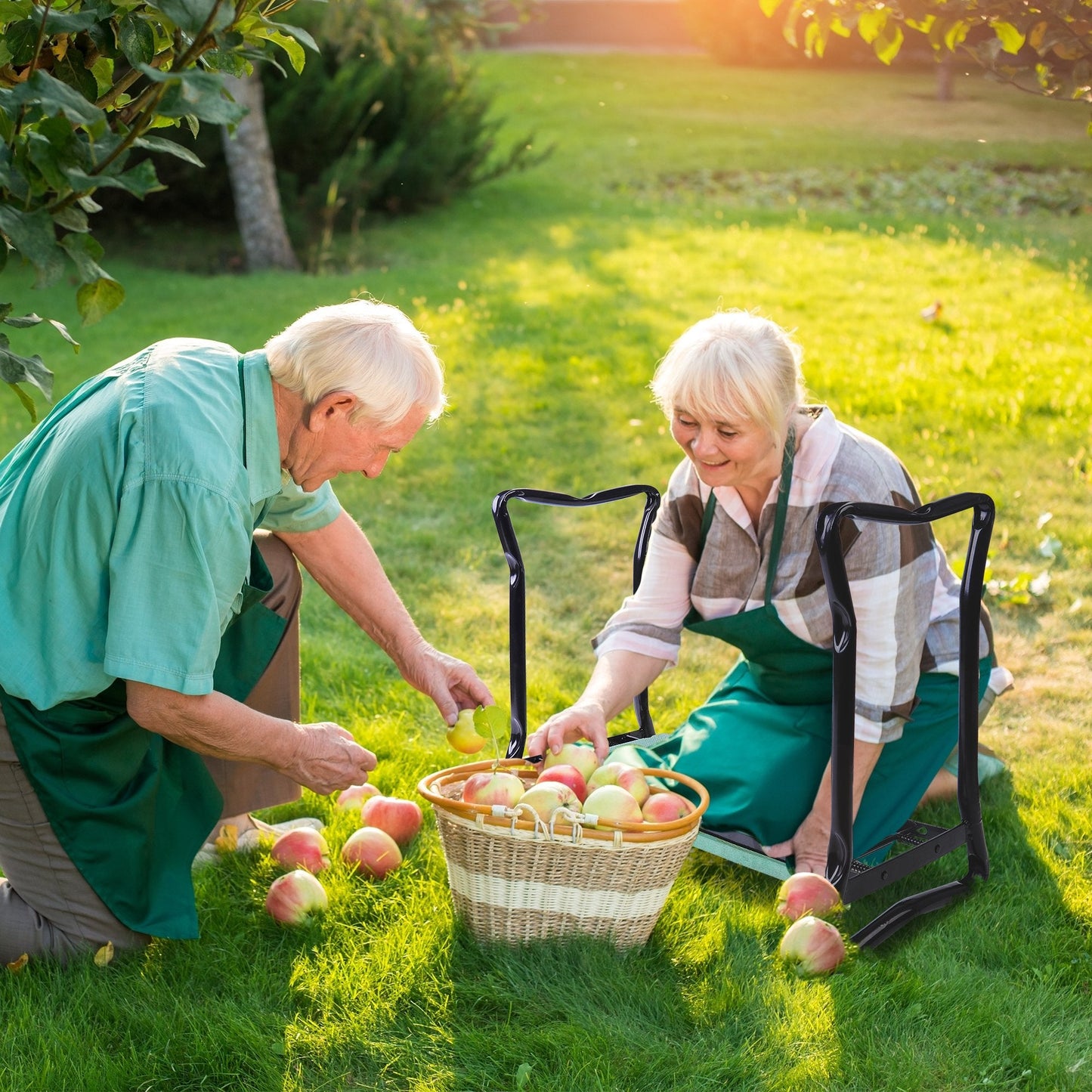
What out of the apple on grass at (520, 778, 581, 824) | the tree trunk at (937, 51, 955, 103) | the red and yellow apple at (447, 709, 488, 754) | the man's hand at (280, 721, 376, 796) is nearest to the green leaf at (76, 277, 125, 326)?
the man's hand at (280, 721, 376, 796)

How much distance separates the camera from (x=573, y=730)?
9.78 feet

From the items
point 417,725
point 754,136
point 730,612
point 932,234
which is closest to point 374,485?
point 417,725

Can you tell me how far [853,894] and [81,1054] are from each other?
5.35 ft

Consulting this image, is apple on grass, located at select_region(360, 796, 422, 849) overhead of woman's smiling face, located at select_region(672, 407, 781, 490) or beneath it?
beneath

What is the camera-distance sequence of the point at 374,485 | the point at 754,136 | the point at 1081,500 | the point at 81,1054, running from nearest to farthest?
1. the point at 81,1054
2. the point at 1081,500
3. the point at 374,485
4. the point at 754,136

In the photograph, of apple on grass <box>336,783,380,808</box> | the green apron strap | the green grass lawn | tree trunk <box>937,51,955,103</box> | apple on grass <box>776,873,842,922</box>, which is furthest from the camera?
tree trunk <box>937,51,955,103</box>

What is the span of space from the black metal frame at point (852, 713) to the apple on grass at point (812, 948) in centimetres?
13

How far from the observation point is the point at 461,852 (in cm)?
258

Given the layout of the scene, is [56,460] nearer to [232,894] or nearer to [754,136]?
[232,894]

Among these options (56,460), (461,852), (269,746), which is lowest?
(461,852)

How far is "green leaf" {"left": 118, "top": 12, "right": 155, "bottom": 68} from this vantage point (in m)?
1.61

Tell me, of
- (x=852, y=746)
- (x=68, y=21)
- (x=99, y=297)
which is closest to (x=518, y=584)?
(x=852, y=746)

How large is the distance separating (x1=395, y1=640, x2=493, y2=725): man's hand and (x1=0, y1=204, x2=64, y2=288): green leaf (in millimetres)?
1719

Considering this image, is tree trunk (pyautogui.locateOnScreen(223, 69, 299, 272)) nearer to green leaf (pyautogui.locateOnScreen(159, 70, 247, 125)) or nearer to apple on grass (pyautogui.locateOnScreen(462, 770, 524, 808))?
apple on grass (pyautogui.locateOnScreen(462, 770, 524, 808))
